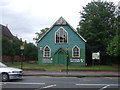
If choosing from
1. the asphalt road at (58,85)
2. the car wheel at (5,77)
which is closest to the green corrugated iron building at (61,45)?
the asphalt road at (58,85)

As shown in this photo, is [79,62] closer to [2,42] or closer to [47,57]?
[47,57]

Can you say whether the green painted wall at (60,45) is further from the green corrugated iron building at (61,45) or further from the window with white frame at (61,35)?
the window with white frame at (61,35)

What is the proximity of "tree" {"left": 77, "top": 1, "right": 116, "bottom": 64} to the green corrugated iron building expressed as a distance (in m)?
4.57

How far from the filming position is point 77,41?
1389 inches

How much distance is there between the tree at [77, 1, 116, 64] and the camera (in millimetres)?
38750

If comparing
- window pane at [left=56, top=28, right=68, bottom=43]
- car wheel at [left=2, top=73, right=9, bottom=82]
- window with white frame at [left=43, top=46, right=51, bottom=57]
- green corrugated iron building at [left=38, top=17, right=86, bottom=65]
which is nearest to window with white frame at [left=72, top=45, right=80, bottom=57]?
green corrugated iron building at [left=38, top=17, right=86, bottom=65]

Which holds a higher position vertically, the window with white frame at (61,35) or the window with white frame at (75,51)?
the window with white frame at (61,35)

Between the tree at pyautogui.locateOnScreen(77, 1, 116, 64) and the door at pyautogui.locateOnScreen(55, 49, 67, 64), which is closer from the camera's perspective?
the door at pyautogui.locateOnScreen(55, 49, 67, 64)

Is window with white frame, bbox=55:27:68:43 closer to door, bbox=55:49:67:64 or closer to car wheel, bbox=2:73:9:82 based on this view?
door, bbox=55:49:67:64

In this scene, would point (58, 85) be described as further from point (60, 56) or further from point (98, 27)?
point (98, 27)

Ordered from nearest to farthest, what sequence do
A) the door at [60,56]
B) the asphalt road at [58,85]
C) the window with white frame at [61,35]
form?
the asphalt road at [58,85] → the door at [60,56] → the window with white frame at [61,35]

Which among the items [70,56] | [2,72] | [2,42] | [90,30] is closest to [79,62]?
[70,56]

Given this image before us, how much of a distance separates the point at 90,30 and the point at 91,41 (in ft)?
7.12

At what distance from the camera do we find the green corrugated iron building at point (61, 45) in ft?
114
